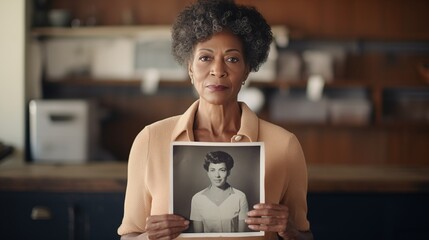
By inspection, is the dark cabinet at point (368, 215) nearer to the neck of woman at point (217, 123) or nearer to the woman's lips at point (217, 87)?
the neck of woman at point (217, 123)

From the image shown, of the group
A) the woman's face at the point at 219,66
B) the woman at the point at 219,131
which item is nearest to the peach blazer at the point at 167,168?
the woman at the point at 219,131

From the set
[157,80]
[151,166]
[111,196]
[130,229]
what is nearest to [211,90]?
[151,166]

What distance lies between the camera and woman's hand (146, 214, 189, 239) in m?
1.34

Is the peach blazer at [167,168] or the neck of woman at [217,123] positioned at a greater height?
the neck of woman at [217,123]

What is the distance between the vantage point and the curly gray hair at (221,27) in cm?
140

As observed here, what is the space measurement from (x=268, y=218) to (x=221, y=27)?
42cm

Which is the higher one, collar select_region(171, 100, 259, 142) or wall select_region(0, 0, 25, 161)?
wall select_region(0, 0, 25, 161)

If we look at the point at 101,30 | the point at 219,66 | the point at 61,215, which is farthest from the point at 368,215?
the point at 101,30

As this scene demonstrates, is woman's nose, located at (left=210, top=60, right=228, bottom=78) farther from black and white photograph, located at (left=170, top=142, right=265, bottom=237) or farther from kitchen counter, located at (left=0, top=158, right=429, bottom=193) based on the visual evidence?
kitchen counter, located at (left=0, top=158, right=429, bottom=193)

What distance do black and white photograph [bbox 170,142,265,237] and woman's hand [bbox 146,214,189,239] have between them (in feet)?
0.04

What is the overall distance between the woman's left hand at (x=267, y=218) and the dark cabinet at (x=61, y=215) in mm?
1373

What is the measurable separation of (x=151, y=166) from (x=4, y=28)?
9.12ft

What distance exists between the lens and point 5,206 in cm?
266

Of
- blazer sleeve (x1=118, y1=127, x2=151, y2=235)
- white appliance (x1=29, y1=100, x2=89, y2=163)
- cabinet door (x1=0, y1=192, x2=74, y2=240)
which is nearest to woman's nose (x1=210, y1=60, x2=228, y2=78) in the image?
blazer sleeve (x1=118, y1=127, x2=151, y2=235)
